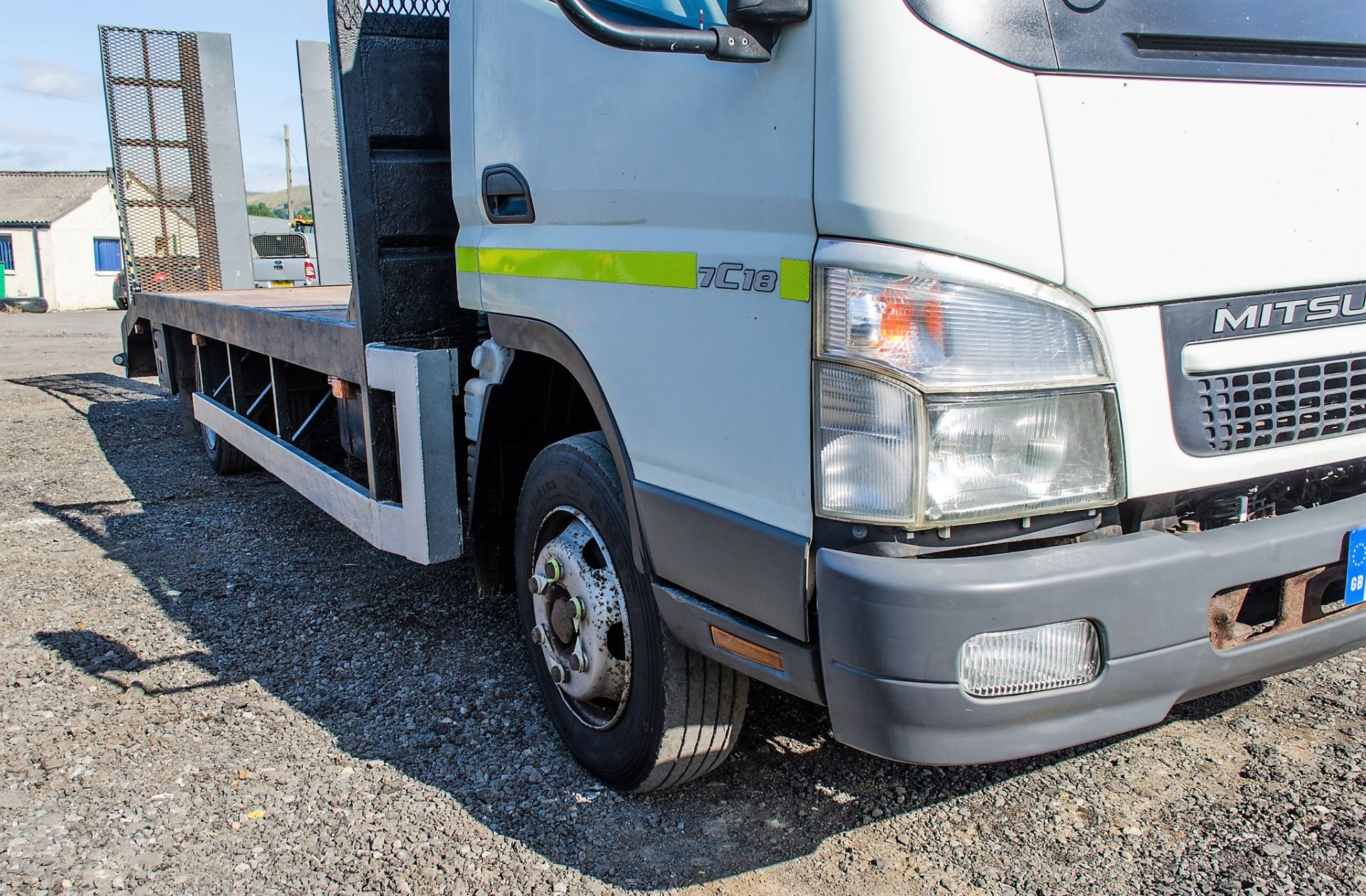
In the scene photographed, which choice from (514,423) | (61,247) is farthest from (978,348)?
(61,247)

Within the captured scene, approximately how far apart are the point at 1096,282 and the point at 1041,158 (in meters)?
0.24

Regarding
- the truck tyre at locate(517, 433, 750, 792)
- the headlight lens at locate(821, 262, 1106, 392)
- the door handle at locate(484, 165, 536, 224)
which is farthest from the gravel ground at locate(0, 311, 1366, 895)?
the door handle at locate(484, 165, 536, 224)

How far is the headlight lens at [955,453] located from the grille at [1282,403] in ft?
0.85

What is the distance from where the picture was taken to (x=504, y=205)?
114 inches

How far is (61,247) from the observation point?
32906mm

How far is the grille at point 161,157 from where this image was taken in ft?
28.7

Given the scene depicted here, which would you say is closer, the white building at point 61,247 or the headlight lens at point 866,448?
the headlight lens at point 866,448

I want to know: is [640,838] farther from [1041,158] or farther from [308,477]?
[308,477]

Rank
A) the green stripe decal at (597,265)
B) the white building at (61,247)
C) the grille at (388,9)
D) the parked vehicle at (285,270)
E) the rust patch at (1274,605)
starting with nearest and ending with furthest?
the rust patch at (1274,605) < the green stripe decal at (597,265) < the grille at (388,9) < the parked vehicle at (285,270) < the white building at (61,247)

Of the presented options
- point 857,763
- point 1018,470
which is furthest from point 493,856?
point 1018,470

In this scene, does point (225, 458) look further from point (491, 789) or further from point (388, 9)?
point (491, 789)

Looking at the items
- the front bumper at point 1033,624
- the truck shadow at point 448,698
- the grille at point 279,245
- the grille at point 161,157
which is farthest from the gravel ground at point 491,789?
the grille at point 279,245

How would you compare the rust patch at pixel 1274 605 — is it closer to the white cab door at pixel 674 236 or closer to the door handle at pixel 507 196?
the white cab door at pixel 674 236

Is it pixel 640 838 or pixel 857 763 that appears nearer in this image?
pixel 640 838
